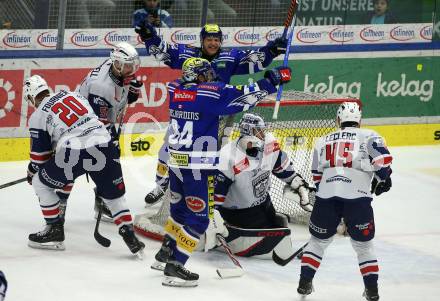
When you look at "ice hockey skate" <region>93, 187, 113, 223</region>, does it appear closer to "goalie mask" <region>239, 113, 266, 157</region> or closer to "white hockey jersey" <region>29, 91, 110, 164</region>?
"white hockey jersey" <region>29, 91, 110, 164</region>

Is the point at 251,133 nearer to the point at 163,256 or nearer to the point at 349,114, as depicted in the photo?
the point at 349,114

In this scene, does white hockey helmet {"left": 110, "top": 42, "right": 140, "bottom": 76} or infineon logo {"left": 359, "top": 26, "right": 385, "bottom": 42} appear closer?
white hockey helmet {"left": 110, "top": 42, "right": 140, "bottom": 76}

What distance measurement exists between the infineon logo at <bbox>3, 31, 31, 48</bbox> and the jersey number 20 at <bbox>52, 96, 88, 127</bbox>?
2.62m

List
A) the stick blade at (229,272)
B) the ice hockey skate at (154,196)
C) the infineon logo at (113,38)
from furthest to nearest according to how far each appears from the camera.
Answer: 1. the infineon logo at (113,38)
2. the ice hockey skate at (154,196)
3. the stick blade at (229,272)

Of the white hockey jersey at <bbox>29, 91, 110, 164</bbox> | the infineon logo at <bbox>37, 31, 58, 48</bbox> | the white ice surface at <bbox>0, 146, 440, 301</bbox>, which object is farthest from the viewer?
the infineon logo at <bbox>37, 31, 58, 48</bbox>

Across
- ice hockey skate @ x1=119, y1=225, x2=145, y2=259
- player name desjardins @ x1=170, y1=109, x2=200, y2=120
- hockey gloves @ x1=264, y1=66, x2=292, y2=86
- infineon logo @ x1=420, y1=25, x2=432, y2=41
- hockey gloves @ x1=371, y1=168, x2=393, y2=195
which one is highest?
infineon logo @ x1=420, y1=25, x2=432, y2=41

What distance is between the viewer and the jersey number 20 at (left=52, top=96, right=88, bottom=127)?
7426mm

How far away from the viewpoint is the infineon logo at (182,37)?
10.7 m

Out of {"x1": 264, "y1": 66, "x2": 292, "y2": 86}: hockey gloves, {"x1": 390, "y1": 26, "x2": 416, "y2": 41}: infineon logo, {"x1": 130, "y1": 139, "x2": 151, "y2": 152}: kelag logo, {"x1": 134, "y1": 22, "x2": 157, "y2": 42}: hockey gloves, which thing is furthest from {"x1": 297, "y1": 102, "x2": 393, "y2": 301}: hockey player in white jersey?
{"x1": 390, "y1": 26, "x2": 416, "y2": 41}: infineon logo

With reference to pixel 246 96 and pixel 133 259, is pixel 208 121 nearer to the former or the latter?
pixel 246 96

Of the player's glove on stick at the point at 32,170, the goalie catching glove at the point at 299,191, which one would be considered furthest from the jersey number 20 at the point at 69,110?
the goalie catching glove at the point at 299,191

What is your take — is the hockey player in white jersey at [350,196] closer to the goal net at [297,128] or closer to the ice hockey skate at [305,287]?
the ice hockey skate at [305,287]

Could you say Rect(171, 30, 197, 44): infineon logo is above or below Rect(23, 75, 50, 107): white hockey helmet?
above

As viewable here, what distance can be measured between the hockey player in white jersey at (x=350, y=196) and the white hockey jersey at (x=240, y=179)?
932mm
